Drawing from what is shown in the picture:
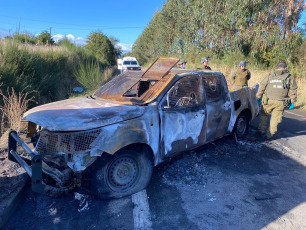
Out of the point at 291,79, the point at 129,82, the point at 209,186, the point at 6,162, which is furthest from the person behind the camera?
the point at 291,79

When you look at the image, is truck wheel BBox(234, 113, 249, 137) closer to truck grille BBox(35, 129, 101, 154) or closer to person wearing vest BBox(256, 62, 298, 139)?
person wearing vest BBox(256, 62, 298, 139)

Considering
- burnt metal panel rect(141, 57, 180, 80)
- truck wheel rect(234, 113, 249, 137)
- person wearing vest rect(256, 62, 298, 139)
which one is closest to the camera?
burnt metal panel rect(141, 57, 180, 80)

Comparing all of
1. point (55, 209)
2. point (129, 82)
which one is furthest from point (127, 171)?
point (129, 82)

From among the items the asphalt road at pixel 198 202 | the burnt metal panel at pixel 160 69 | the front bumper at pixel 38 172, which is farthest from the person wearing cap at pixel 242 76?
the front bumper at pixel 38 172

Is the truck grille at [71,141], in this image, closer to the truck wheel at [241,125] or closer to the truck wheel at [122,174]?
the truck wheel at [122,174]

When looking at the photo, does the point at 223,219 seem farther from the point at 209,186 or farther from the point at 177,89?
the point at 177,89

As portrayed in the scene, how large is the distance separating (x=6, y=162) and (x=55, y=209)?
1.53m

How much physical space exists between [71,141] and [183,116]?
1.76 metres

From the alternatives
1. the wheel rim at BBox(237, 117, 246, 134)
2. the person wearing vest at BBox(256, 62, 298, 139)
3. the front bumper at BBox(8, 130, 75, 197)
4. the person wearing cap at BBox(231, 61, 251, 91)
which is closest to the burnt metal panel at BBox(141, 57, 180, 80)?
the front bumper at BBox(8, 130, 75, 197)

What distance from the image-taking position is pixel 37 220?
269 cm

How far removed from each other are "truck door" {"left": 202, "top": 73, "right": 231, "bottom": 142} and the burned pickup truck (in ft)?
0.06

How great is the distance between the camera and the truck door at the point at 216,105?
13.4 ft

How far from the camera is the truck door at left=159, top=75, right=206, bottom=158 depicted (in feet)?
11.0

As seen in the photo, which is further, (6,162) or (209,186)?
(6,162)
